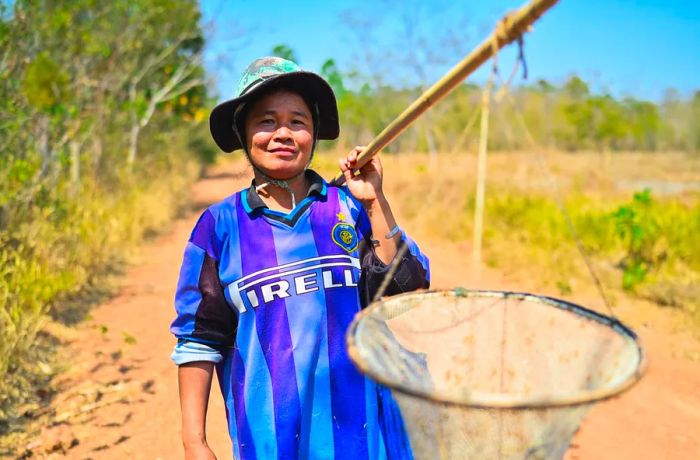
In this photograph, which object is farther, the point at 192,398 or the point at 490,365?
the point at 192,398

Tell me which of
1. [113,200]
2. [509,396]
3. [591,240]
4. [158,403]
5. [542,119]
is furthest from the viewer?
[542,119]

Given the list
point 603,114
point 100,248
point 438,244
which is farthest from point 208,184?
point 603,114

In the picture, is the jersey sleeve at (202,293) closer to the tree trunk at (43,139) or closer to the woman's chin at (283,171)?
the woman's chin at (283,171)

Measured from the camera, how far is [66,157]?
536cm

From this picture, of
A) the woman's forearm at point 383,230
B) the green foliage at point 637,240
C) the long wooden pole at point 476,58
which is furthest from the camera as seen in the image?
the green foliage at point 637,240

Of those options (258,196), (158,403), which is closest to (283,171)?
(258,196)

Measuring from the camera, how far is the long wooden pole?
0.86 meters

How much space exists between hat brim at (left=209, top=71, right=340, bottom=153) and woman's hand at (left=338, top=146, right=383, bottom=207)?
152 mm

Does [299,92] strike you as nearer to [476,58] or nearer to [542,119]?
[476,58]

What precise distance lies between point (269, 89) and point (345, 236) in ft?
1.28

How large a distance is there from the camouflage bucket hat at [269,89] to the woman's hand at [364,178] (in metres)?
0.15

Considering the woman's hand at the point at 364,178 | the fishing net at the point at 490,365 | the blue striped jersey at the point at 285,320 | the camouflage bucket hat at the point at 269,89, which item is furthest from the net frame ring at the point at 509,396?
the camouflage bucket hat at the point at 269,89

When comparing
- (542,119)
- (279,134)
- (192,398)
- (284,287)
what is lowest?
(192,398)

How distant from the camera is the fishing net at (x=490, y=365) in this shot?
2.41 feet
